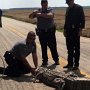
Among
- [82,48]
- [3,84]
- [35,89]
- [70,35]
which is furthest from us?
[82,48]

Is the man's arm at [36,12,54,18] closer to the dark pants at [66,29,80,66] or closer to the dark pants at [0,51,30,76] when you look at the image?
the dark pants at [66,29,80,66]

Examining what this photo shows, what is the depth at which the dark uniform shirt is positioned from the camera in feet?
37.0

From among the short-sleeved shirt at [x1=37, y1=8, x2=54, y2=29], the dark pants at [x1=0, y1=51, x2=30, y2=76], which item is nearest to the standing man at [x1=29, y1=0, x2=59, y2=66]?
the short-sleeved shirt at [x1=37, y1=8, x2=54, y2=29]

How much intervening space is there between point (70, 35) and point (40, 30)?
94cm

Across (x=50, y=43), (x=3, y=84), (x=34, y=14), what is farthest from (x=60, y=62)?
(x=3, y=84)

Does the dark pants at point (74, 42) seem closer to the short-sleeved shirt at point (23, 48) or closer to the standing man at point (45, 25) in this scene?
the standing man at point (45, 25)

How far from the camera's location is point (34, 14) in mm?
11773

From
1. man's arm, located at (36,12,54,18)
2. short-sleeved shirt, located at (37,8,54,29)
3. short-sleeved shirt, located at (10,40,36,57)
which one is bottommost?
short-sleeved shirt, located at (10,40,36,57)

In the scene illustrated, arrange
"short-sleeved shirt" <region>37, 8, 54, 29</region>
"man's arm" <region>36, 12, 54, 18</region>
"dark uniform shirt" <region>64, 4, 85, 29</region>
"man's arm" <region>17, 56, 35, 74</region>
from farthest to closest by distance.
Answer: "short-sleeved shirt" <region>37, 8, 54, 29</region>
"man's arm" <region>36, 12, 54, 18</region>
"dark uniform shirt" <region>64, 4, 85, 29</region>
"man's arm" <region>17, 56, 35, 74</region>

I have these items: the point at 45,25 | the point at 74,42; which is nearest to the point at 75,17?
the point at 74,42

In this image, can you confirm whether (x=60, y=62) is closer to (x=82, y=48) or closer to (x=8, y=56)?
(x=8, y=56)

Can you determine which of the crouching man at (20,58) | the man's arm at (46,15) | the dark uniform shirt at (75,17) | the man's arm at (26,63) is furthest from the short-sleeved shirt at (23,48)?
the dark uniform shirt at (75,17)

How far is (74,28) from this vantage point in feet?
37.8

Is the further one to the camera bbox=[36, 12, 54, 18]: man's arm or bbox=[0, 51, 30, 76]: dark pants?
bbox=[36, 12, 54, 18]: man's arm
